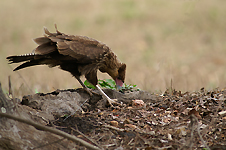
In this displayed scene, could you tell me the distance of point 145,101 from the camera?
3.89m

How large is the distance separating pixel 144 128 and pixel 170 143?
438mm

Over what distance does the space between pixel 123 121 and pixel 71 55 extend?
3.98ft

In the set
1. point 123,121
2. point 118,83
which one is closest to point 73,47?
point 118,83

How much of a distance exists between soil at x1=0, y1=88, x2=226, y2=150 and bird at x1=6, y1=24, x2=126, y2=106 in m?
0.34

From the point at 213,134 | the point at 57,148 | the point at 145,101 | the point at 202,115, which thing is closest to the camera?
the point at 57,148

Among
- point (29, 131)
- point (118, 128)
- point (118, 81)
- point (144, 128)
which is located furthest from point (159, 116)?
point (29, 131)

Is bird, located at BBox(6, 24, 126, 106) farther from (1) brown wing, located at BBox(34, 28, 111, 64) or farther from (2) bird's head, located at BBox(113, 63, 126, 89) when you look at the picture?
(2) bird's head, located at BBox(113, 63, 126, 89)

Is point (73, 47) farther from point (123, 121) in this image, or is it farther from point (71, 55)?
point (123, 121)

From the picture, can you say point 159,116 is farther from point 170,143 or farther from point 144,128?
point 170,143

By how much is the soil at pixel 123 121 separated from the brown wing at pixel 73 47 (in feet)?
1.69

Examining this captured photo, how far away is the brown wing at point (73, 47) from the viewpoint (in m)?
3.69

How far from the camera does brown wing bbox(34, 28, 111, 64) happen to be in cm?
369

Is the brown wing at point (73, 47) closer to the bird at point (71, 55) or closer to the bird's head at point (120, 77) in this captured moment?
the bird at point (71, 55)

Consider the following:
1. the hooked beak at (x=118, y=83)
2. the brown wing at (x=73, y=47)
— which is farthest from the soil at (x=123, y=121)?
the brown wing at (x=73, y=47)
